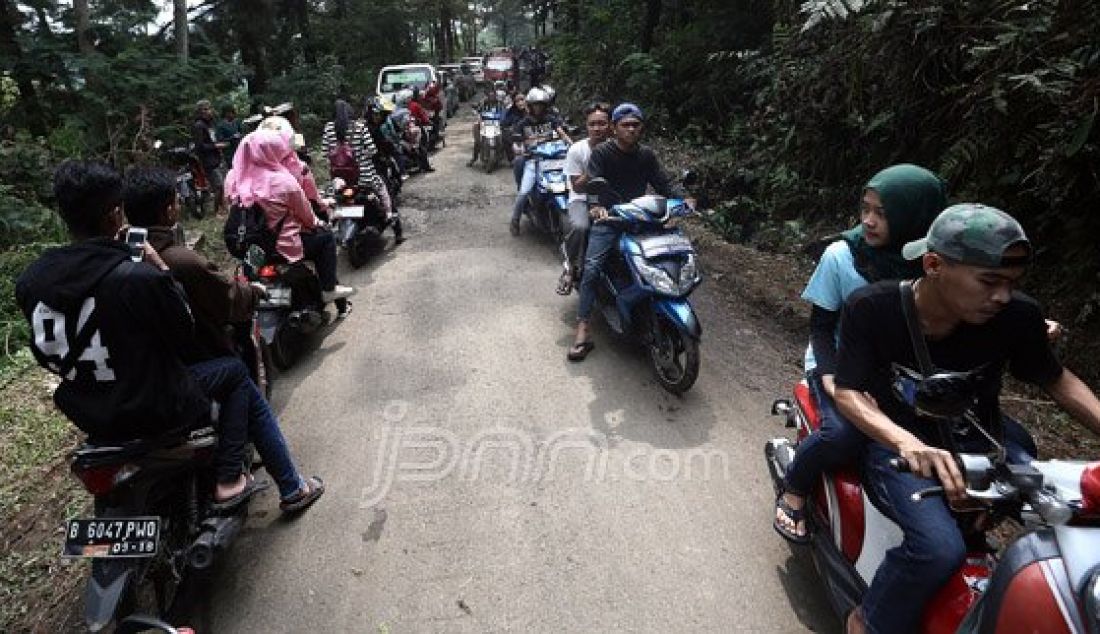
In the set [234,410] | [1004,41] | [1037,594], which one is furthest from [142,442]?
[1004,41]

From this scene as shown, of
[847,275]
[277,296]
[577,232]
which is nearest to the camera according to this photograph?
[847,275]

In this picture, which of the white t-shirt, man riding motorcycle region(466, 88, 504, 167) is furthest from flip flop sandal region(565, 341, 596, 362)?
man riding motorcycle region(466, 88, 504, 167)

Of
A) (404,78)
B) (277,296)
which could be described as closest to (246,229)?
(277,296)

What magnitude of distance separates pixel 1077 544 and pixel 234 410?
11.3 ft

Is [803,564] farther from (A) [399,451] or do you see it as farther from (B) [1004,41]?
(B) [1004,41]

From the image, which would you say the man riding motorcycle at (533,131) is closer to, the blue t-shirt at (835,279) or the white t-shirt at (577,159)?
the white t-shirt at (577,159)

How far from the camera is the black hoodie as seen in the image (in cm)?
263

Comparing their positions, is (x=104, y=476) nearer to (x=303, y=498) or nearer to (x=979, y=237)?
(x=303, y=498)

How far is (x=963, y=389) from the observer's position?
2266 millimetres

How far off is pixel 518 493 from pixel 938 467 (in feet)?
8.03

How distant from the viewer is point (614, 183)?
579 cm

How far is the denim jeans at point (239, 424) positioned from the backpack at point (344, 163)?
518cm

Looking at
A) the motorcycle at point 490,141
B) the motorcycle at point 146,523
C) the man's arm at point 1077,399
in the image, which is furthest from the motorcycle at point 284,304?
the motorcycle at point 490,141

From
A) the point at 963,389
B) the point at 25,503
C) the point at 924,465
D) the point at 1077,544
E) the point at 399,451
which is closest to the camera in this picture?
the point at 1077,544
